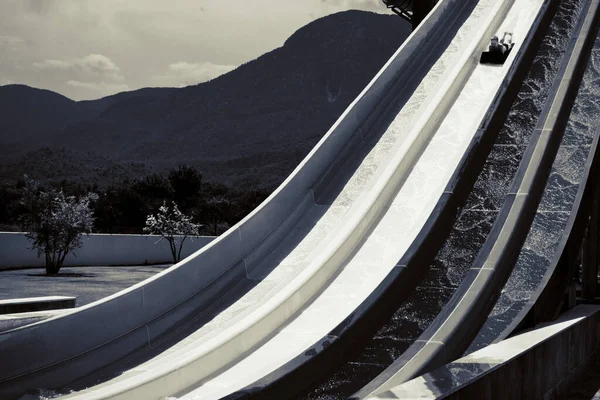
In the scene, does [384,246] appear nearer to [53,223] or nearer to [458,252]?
[458,252]

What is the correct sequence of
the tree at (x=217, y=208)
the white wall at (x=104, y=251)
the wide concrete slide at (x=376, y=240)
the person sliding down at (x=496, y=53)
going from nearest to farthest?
the wide concrete slide at (x=376, y=240) < the person sliding down at (x=496, y=53) < the white wall at (x=104, y=251) < the tree at (x=217, y=208)

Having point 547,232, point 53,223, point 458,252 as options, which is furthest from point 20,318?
point 53,223

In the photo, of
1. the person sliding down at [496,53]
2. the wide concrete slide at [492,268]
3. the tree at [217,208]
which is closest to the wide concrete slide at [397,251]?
the person sliding down at [496,53]

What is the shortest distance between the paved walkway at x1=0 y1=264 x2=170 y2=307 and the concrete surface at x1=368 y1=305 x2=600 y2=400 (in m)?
7.51

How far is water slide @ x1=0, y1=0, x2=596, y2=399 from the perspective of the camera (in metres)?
6.19

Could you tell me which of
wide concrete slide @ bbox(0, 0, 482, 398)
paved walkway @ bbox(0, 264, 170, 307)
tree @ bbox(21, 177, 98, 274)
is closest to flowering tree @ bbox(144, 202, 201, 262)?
paved walkway @ bbox(0, 264, 170, 307)

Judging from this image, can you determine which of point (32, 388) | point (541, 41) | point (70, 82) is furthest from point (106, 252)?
point (70, 82)

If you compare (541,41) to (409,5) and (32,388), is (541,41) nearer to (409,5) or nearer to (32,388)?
(32,388)

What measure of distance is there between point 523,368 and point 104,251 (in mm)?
18401

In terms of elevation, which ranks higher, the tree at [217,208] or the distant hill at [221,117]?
the distant hill at [221,117]

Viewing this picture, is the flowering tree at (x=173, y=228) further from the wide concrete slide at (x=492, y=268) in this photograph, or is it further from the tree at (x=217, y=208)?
the tree at (x=217, y=208)

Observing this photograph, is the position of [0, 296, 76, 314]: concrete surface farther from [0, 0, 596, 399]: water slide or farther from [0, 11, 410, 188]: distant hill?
[0, 11, 410, 188]: distant hill

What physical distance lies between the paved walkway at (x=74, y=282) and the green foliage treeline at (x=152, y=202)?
2428cm

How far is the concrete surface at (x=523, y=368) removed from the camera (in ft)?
9.52
